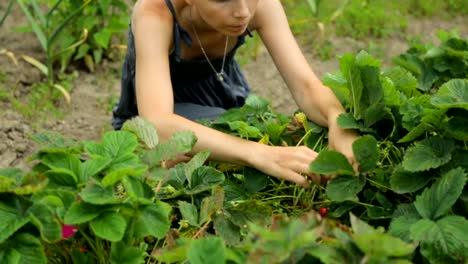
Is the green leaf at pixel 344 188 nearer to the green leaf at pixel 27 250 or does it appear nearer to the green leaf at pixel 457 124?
the green leaf at pixel 457 124

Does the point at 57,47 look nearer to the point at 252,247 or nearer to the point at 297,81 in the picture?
the point at 297,81

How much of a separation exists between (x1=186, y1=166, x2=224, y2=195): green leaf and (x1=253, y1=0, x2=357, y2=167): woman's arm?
0.38m

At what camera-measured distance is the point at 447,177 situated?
170 centimetres

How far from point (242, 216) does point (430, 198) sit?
0.38m

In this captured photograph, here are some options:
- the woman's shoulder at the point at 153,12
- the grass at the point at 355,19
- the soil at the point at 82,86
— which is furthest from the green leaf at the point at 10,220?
the grass at the point at 355,19

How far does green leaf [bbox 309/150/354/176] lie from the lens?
Answer: 1.84 metres

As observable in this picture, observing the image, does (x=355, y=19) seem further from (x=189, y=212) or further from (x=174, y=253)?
(x=174, y=253)

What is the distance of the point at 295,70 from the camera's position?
8.43ft

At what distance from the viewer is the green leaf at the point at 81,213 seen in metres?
1.55

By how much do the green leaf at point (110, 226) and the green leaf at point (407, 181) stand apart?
23.1 inches

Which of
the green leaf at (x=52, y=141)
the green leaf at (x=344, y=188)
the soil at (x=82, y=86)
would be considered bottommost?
the soil at (x=82, y=86)

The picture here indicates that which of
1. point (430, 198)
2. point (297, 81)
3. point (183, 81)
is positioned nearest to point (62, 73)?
point (183, 81)

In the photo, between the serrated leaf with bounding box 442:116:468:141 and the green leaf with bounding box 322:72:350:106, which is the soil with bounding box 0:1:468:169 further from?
the serrated leaf with bounding box 442:116:468:141

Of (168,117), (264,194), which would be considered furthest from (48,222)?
(168,117)
